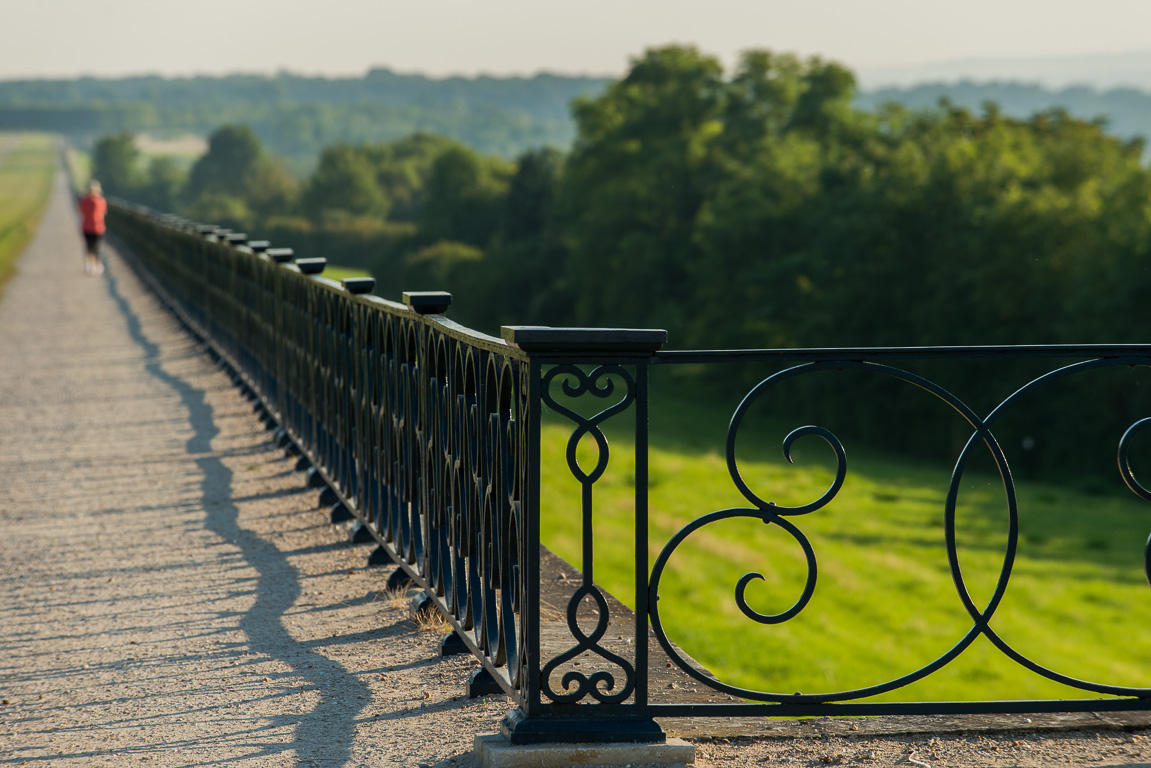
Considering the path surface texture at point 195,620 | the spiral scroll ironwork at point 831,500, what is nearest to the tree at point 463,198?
the path surface texture at point 195,620

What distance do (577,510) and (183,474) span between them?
25.0 metres

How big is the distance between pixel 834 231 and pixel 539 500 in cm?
4870

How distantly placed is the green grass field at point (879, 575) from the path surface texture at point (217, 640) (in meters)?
16.0

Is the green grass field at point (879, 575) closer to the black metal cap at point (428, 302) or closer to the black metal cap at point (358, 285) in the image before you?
the black metal cap at point (358, 285)

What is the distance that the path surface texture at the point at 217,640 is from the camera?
341 centimetres

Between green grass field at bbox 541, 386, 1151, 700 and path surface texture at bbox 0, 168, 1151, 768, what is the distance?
1596 cm

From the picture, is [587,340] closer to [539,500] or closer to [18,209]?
[539,500]

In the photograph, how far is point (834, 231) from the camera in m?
50.1

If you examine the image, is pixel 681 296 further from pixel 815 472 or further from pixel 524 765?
pixel 524 765

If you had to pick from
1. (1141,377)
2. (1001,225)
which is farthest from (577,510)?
(1001,225)

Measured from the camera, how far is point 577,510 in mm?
32531

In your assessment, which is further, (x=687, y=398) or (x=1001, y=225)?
(x=687, y=398)

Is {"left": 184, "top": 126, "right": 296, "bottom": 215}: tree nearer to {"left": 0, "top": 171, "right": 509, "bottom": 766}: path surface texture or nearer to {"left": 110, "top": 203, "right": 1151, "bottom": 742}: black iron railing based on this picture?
{"left": 0, "top": 171, "right": 509, "bottom": 766}: path surface texture

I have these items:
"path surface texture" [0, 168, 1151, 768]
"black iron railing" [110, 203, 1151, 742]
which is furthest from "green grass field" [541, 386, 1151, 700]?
"black iron railing" [110, 203, 1151, 742]
